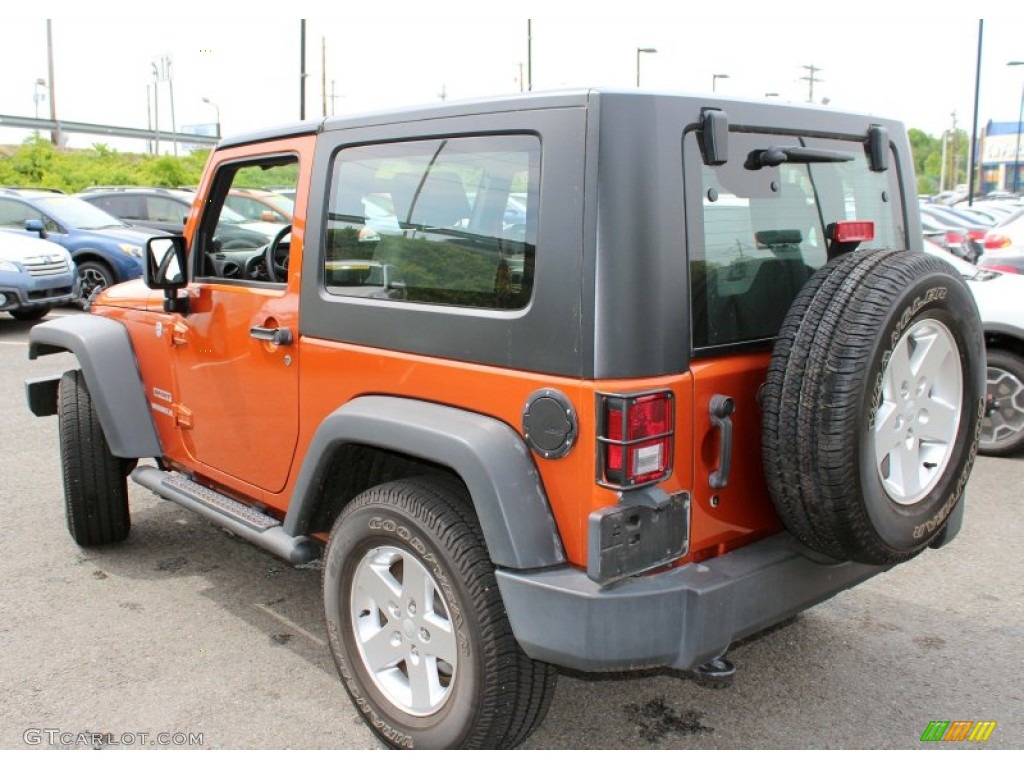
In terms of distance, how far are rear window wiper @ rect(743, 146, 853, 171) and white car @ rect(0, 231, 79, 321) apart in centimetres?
1057

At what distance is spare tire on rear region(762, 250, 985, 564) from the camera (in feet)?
7.55

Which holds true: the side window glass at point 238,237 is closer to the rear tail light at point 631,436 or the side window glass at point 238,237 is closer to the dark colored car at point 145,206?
the rear tail light at point 631,436

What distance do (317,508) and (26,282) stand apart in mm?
9571

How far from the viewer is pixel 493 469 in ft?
7.72

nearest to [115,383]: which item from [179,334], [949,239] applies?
[179,334]

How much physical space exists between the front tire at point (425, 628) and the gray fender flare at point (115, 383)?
160cm

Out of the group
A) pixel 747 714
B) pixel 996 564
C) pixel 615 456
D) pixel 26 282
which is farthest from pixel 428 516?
pixel 26 282

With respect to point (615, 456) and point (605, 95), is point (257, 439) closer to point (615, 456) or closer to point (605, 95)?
point (615, 456)

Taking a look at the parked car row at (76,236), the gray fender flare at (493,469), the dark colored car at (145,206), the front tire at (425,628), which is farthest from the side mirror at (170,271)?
the dark colored car at (145,206)

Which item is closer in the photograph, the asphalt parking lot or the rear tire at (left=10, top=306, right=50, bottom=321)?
the asphalt parking lot

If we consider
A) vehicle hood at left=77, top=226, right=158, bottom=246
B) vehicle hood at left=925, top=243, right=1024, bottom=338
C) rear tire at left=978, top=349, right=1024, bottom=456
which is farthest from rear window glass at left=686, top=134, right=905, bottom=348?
vehicle hood at left=77, top=226, right=158, bottom=246
